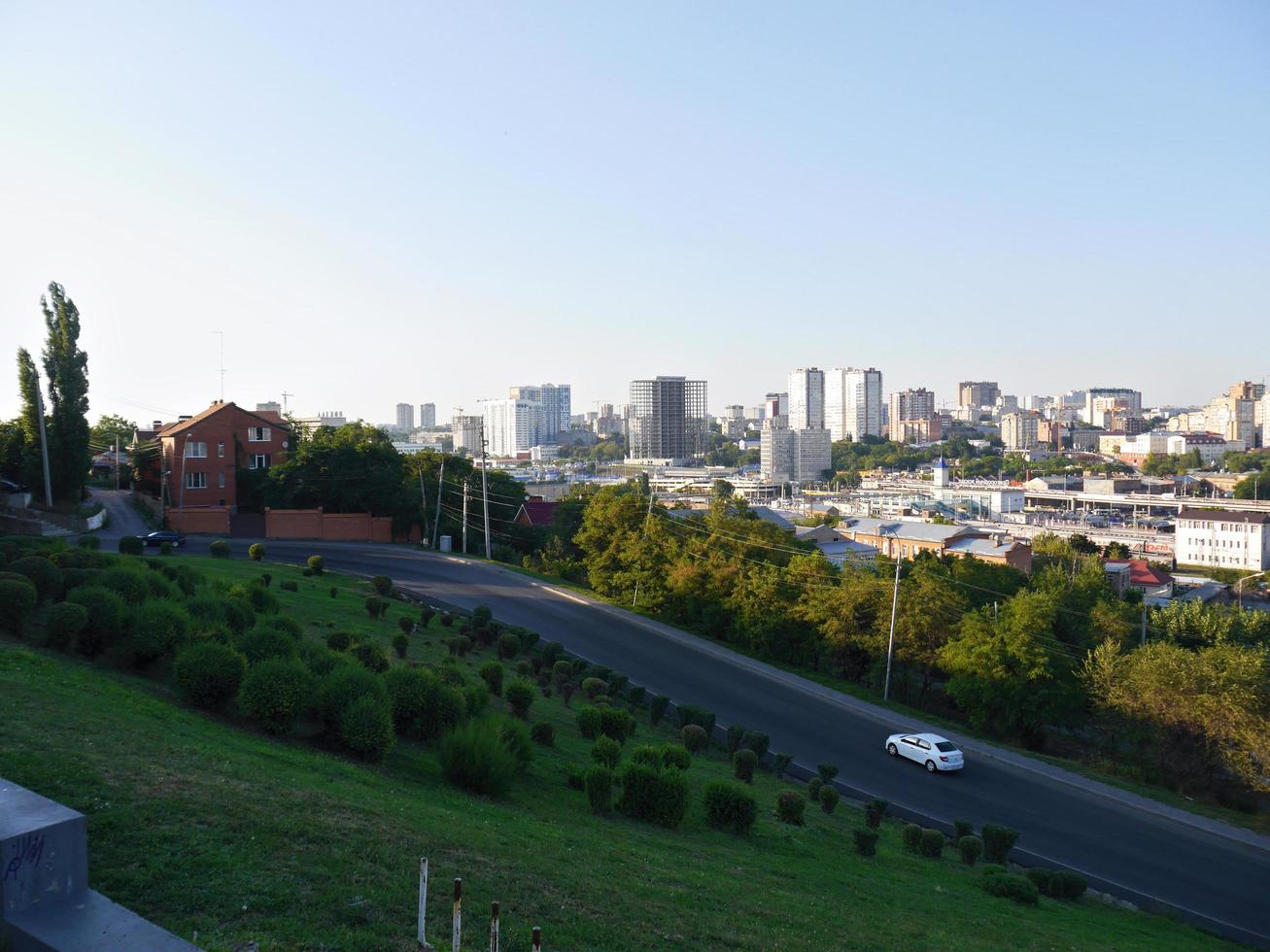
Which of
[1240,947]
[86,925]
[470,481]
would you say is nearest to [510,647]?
[1240,947]

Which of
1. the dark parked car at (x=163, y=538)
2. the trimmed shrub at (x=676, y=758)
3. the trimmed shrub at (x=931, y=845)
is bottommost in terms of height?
the trimmed shrub at (x=931, y=845)

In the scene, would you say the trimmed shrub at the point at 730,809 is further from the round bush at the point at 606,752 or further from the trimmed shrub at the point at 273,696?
the trimmed shrub at the point at 273,696

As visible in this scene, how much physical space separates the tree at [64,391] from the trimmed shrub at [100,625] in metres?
29.7

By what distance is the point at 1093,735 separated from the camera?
28.8 meters

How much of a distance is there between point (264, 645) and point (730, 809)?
21.2 ft

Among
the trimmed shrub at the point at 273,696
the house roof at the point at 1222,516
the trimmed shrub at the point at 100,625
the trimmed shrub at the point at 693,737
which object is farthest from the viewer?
the house roof at the point at 1222,516

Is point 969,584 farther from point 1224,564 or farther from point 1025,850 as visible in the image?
point 1224,564

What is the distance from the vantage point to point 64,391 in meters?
37.4

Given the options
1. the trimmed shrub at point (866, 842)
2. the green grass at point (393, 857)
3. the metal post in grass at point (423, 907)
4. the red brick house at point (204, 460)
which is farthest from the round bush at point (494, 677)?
the red brick house at point (204, 460)

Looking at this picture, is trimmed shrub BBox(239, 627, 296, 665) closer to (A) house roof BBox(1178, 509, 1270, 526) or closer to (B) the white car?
(B) the white car

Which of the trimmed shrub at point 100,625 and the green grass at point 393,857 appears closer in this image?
the green grass at point 393,857

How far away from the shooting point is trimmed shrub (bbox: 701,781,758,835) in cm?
1177

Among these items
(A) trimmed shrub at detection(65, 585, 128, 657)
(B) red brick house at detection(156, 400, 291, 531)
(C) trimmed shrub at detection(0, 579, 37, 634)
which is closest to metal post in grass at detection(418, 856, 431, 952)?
(A) trimmed shrub at detection(65, 585, 128, 657)

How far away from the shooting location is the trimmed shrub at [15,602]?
12195mm
